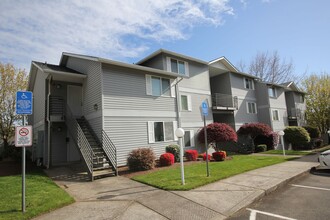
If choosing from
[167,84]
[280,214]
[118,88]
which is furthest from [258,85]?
[280,214]

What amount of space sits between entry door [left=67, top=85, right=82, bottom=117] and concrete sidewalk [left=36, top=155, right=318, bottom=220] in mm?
7059

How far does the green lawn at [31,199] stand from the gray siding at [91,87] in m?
4.74

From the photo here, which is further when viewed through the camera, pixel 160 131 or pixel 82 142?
pixel 160 131

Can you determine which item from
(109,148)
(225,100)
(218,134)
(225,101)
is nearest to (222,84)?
(225,100)

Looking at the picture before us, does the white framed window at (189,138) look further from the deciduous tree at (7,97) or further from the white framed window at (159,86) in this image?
the deciduous tree at (7,97)

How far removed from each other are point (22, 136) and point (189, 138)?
12.6 metres

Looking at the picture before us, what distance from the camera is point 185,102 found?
56.4 ft

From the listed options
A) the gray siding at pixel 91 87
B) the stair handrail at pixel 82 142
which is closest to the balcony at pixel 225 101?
the gray siding at pixel 91 87

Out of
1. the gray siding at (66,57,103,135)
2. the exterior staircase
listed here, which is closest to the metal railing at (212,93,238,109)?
the gray siding at (66,57,103,135)

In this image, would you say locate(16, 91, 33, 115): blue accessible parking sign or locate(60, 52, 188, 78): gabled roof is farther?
locate(60, 52, 188, 78): gabled roof

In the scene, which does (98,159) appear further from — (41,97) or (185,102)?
(185,102)

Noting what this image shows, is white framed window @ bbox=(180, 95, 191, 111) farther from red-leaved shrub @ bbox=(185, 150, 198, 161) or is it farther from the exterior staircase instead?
the exterior staircase

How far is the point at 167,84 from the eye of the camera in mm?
15742

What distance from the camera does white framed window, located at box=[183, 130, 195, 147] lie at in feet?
54.5
